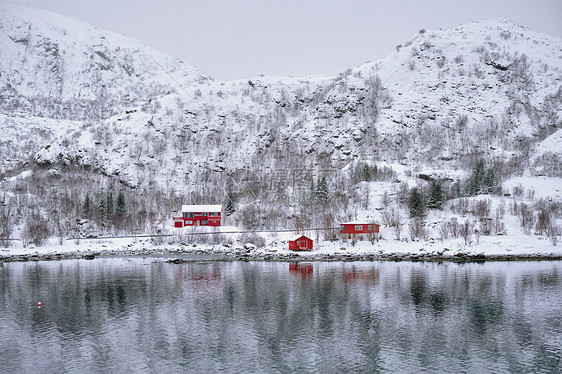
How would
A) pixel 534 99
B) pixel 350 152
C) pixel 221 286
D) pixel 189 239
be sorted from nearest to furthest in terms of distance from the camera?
pixel 221 286
pixel 189 239
pixel 350 152
pixel 534 99

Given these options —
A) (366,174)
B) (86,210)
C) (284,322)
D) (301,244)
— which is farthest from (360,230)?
(86,210)

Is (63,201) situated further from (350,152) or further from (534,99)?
(534,99)

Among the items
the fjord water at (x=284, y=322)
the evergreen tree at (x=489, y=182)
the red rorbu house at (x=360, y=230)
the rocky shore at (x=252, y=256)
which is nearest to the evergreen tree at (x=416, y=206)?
the red rorbu house at (x=360, y=230)

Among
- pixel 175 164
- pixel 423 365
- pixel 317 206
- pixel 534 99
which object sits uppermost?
pixel 534 99

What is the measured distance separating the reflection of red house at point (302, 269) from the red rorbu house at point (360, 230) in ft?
63.2

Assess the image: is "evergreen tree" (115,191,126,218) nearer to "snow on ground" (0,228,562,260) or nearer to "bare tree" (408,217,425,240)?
"snow on ground" (0,228,562,260)

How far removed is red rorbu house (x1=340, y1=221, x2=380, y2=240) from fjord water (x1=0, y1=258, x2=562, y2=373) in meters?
24.7

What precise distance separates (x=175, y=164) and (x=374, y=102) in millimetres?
73074

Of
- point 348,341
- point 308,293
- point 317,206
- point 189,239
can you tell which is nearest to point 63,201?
point 189,239

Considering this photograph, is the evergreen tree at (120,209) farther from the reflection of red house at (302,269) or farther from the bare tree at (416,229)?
the bare tree at (416,229)

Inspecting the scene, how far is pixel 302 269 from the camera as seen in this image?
66.1 meters

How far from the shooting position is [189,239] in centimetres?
9475

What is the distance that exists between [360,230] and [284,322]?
172ft

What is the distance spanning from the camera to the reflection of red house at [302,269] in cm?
6200
